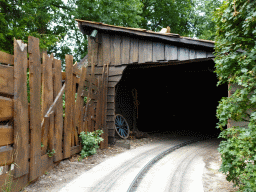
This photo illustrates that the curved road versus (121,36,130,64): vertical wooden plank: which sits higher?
(121,36,130,64): vertical wooden plank

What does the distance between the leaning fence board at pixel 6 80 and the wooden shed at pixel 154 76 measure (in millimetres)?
5068

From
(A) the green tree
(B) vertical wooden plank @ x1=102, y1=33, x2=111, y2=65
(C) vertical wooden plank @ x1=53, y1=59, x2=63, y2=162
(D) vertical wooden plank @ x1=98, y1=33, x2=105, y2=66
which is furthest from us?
(A) the green tree

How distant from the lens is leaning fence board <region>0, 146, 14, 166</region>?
Result: 302 centimetres

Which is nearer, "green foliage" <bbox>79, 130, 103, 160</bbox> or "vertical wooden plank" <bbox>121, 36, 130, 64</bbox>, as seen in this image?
"green foliage" <bbox>79, 130, 103, 160</bbox>

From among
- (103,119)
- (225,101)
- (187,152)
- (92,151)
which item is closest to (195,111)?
(187,152)

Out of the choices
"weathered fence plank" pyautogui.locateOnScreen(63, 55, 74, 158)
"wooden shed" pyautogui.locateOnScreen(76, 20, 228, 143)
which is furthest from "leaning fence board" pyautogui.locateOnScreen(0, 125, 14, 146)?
"wooden shed" pyautogui.locateOnScreen(76, 20, 228, 143)

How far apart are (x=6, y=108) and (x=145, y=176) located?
3.05 meters

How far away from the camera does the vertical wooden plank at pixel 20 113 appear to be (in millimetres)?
3320

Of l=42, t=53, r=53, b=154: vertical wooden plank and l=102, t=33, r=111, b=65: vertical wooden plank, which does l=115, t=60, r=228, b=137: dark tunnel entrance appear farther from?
l=42, t=53, r=53, b=154: vertical wooden plank

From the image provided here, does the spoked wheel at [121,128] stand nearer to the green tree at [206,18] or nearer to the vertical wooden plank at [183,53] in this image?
the vertical wooden plank at [183,53]

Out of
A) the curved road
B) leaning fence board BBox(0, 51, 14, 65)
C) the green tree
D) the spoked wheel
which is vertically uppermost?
the green tree

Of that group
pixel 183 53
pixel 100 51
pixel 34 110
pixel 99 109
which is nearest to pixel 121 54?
pixel 100 51

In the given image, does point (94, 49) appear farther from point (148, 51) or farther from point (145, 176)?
point (145, 176)

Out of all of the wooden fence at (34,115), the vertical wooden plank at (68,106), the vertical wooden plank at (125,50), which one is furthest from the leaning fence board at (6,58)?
the vertical wooden plank at (125,50)
